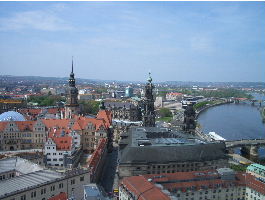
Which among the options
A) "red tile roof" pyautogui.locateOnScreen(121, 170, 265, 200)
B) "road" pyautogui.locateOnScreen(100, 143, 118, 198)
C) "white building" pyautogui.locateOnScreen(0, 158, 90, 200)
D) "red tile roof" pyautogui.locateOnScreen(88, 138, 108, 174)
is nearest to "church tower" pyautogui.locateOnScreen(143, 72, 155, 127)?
"road" pyautogui.locateOnScreen(100, 143, 118, 198)

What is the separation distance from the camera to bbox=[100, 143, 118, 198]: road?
32219 millimetres

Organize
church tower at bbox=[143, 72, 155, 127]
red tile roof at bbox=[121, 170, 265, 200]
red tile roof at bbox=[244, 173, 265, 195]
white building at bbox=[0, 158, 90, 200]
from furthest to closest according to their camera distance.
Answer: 1. church tower at bbox=[143, 72, 155, 127]
2. red tile roof at bbox=[244, 173, 265, 195]
3. red tile roof at bbox=[121, 170, 265, 200]
4. white building at bbox=[0, 158, 90, 200]

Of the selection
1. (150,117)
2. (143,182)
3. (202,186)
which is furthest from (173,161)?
(150,117)

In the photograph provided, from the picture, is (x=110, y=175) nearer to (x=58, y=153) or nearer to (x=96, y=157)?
(x=96, y=157)

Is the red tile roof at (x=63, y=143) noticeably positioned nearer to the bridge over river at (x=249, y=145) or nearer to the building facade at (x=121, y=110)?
the bridge over river at (x=249, y=145)

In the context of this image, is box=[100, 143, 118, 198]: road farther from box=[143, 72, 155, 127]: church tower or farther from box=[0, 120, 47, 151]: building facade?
box=[0, 120, 47, 151]: building facade

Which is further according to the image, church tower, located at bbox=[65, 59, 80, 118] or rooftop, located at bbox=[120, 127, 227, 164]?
church tower, located at bbox=[65, 59, 80, 118]

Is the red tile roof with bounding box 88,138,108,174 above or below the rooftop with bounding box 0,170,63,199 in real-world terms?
below

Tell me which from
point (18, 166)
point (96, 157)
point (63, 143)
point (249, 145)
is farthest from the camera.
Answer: point (249, 145)

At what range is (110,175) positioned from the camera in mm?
36500

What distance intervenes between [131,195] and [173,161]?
28.1ft

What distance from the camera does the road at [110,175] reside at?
106ft

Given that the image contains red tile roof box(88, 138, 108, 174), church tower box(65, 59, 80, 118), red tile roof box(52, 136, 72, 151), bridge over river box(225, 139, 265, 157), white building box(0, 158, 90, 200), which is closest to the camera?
white building box(0, 158, 90, 200)

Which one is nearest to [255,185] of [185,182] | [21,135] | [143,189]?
[185,182]
